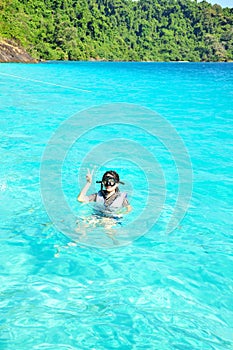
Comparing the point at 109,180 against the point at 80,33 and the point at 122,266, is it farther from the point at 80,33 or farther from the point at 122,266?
the point at 80,33

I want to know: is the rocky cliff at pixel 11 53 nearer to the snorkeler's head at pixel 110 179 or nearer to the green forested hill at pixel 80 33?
the green forested hill at pixel 80 33

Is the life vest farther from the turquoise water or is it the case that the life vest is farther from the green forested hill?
the green forested hill

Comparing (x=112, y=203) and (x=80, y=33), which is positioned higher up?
(x=80, y=33)

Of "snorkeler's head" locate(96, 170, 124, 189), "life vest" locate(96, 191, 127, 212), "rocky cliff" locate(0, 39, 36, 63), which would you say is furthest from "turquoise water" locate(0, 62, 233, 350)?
"rocky cliff" locate(0, 39, 36, 63)

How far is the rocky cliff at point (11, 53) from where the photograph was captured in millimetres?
68812

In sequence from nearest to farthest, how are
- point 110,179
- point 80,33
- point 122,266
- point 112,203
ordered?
1. point 122,266
2. point 110,179
3. point 112,203
4. point 80,33

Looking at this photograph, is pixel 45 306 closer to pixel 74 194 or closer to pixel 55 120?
pixel 74 194

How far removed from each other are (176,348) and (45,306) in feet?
5.41

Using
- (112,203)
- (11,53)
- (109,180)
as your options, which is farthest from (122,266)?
(11,53)

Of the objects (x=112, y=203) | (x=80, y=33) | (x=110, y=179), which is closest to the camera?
(x=110, y=179)

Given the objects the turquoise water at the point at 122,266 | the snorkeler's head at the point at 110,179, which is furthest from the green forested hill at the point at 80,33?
the snorkeler's head at the point at 110,179

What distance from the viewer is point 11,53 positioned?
233 feet

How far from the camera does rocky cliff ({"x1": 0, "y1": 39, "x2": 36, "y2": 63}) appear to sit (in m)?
68.8

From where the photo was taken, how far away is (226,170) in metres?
12.1
